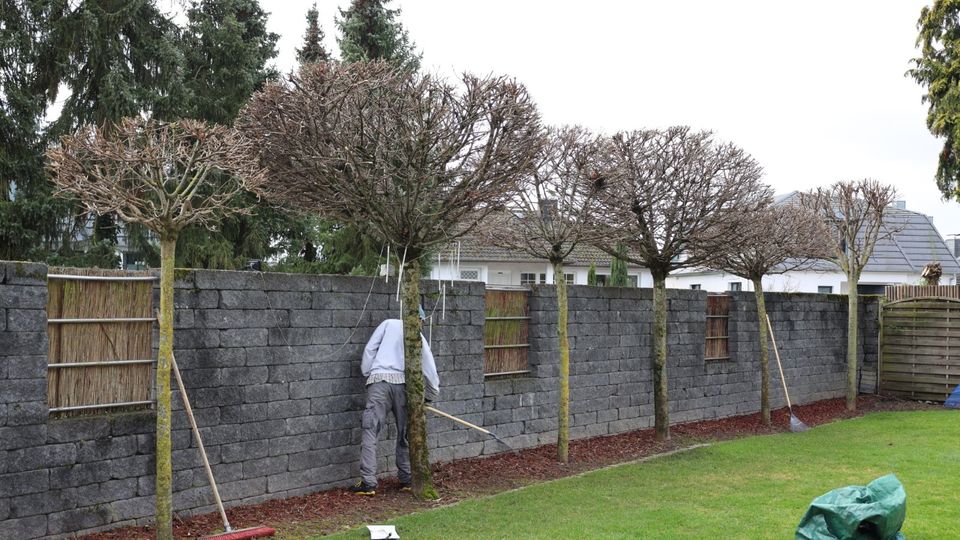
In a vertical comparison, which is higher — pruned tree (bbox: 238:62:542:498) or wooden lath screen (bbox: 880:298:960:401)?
pruned tree (bbox: 238:62:542:498)

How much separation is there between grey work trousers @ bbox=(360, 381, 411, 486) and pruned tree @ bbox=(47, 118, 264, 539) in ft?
7.72

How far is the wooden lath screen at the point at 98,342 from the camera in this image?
20.4 feet

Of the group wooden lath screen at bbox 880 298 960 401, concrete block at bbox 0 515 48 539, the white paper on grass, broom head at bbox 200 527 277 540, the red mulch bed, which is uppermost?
wooden lath screen at bbox 880 298 960 401

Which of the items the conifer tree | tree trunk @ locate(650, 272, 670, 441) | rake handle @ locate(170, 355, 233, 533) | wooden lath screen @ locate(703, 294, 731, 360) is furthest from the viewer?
the conifer tree

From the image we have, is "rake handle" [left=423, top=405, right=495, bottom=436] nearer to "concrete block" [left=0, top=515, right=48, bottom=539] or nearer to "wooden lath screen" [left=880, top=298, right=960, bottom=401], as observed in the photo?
"concrete block" [left=0, top=515, right=48, bottom=539]

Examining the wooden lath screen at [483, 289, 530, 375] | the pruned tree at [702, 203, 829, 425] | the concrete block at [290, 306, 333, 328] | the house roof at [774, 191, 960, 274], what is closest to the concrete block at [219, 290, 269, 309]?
the concrete block at [290, 306, 333, 328]

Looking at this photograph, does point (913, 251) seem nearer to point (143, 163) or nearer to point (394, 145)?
point (394, 145)

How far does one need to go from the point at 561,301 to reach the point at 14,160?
1105cm

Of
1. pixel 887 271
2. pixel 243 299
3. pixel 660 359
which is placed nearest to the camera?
pixel 243 299

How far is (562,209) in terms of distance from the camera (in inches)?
386

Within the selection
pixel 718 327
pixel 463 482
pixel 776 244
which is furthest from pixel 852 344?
pixel 463 482

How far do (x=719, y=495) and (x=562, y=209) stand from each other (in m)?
3.60

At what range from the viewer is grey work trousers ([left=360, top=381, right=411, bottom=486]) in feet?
26.3

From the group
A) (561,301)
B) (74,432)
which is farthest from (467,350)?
(74,432)
